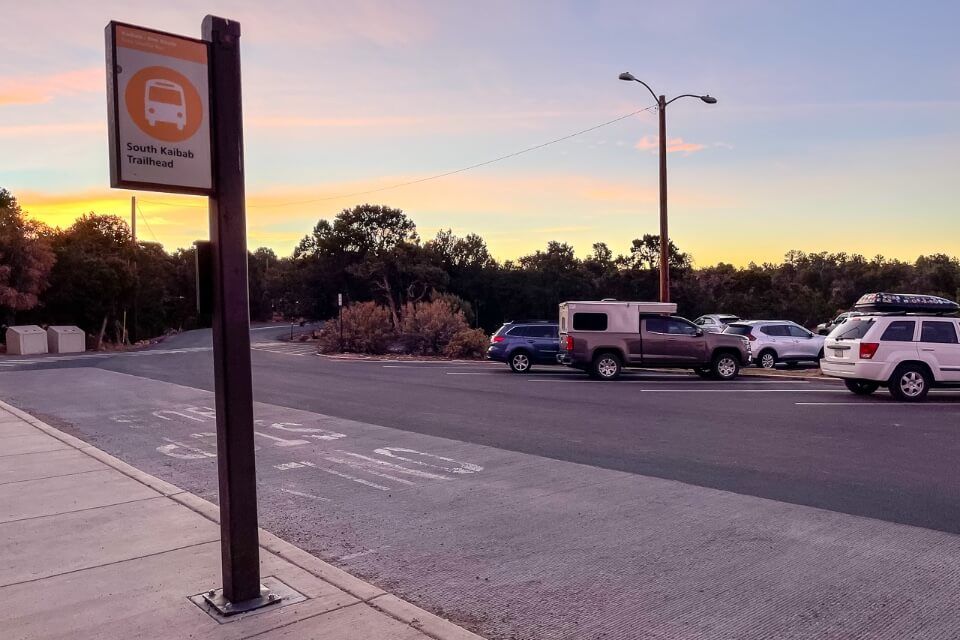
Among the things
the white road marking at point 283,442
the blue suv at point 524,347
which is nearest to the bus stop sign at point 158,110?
the white road marking at point 283,442

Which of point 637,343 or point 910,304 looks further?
point 637,343

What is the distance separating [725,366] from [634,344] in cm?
268

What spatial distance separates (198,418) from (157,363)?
1679 cm

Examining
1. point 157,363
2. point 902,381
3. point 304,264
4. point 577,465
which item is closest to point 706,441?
point 577,465

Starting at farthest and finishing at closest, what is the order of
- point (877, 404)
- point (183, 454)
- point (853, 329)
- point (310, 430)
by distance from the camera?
point (853, 329) < point (877, 404) < point (310, 430) < point (183, 454)

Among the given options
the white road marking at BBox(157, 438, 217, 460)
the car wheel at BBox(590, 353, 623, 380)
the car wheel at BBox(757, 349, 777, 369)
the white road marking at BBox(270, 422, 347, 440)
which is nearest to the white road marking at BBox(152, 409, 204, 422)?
the white road marking at BBox(270, 422, 347, 440)

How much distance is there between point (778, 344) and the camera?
25875 mm

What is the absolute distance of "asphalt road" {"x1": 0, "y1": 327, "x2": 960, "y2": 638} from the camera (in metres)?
5.28

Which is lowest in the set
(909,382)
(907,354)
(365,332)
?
(909,382)

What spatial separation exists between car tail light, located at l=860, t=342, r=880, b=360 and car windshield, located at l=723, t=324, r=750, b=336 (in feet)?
32.9

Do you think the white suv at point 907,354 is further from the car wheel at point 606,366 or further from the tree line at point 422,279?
the tree line at point 422,279

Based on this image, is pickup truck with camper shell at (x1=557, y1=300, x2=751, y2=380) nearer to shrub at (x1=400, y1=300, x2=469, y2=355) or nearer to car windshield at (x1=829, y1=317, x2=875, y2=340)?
car windshield at (x1=829, y1=317, x2=875, y2=340)

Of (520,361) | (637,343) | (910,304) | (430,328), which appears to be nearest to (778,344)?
(637,343)

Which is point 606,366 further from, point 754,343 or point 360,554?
point 360,554
